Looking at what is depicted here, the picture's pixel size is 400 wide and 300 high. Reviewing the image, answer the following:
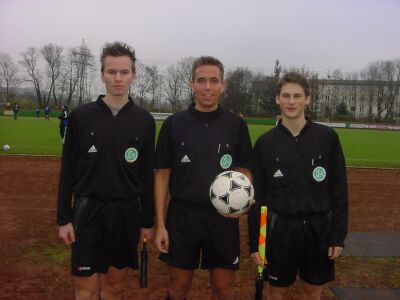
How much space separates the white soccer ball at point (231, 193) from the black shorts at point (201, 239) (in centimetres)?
22

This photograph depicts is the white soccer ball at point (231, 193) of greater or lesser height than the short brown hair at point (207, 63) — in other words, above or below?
below

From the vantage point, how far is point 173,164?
12.9ft

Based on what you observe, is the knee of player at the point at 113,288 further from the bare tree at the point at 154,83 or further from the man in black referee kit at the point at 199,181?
the bare tree at the point at 154,83

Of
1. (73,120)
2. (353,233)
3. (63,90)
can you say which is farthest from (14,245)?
(63,90)

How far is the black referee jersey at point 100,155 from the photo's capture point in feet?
12.1

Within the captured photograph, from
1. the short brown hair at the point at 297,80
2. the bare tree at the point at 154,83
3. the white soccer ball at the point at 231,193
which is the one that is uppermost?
the bare tree at the point at 154,83

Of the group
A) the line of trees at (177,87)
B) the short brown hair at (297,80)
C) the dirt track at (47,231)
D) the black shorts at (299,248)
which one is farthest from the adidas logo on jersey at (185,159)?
the line of trees at (177,87)

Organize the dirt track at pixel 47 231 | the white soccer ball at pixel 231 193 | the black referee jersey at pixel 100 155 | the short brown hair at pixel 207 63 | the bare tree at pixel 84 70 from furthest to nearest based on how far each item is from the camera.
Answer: the bare tree at pixel 84 70, the dirt track at pixel 47 231, the short brown hair at pixel 207 63, the black referee jersey at pixel 100 155, the white soccer ball at pixel 231 193

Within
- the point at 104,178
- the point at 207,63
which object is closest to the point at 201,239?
the point at 104,178

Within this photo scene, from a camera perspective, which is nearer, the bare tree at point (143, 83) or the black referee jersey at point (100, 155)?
the black referee jersey at point (100, 155)

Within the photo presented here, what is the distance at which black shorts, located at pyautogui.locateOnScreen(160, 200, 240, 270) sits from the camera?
3.77 metres

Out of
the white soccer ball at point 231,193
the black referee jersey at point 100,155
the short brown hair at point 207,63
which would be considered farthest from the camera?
the short brown hair at point 207,63

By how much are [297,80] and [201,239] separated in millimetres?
1640

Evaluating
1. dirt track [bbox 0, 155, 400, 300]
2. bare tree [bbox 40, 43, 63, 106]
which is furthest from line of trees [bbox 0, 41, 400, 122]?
dirt track [bbox 0, 155, 400, 300]
